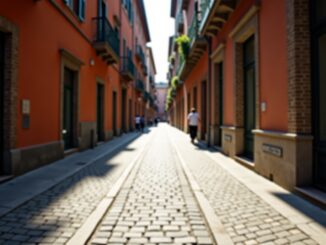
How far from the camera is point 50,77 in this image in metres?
9.66

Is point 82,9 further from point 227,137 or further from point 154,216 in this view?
point 154,216

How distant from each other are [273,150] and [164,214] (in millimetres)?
3168

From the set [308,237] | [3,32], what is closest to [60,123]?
[3,32]

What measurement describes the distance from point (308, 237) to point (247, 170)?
15.6 feet

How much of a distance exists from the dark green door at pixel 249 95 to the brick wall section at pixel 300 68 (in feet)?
10.7

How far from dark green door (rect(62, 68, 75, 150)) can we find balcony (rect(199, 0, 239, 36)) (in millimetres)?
5669

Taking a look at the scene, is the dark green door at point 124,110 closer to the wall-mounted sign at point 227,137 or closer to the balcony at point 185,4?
the balcony at point 185,4

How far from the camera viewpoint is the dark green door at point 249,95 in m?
9.22

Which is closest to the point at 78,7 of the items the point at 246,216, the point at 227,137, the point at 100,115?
the point at 100,115

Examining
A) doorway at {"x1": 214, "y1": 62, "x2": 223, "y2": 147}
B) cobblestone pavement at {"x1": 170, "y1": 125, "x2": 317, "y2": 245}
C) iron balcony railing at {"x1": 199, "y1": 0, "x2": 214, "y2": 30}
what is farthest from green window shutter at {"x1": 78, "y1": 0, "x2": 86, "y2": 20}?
cobblestone pavement at {"x1": 170, "y1": 125, "x2": 317, "y2": 245}

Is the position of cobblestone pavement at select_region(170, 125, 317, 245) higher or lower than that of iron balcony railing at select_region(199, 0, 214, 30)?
lower

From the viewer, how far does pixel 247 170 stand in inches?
332

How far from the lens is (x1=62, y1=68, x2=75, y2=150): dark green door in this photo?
11.7 meters

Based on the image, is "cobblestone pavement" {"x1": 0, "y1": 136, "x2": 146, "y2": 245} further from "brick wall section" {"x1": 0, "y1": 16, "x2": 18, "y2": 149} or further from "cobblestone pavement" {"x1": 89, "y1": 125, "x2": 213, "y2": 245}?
"brick wall section" {"x1": 0, "y1": 16, "x2": 18, "y2": 149}
